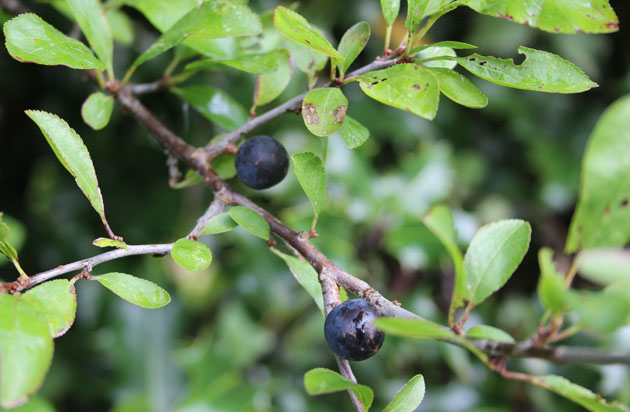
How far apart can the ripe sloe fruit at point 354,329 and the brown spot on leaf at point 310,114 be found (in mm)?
158

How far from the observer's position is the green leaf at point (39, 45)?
1.64 feet

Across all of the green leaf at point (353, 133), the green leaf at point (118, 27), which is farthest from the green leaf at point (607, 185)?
the green leaf at point (118, 27)

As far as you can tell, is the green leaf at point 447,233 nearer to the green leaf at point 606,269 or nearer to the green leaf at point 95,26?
the green leaf at point 606,269

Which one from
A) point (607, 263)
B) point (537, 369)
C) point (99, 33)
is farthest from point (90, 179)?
point (537, 369)

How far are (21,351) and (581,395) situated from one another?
16.5 inches

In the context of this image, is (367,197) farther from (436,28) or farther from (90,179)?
(90,179)

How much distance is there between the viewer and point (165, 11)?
2.31ft

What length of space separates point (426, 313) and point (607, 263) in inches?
38.8

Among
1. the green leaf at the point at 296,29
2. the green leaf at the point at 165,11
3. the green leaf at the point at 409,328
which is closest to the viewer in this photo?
the green leaf at the point at 409,328

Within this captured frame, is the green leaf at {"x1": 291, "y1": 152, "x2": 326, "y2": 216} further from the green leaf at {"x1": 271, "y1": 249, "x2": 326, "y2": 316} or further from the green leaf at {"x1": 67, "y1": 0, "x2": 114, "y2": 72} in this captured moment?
the green leaf at {"x1": 67, "y1": 0, "x2": 114, "y2": 72}

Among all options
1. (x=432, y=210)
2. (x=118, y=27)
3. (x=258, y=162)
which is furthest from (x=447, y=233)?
(x=118, y=27)

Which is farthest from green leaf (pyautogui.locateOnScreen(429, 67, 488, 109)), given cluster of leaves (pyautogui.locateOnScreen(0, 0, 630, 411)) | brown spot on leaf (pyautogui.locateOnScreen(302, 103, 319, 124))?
brown spot on leaf (pyautogui.locateOnScreen(302, 103, 319, 124))

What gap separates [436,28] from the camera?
6.54 feet

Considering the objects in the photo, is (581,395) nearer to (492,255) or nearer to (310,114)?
(492,255)
